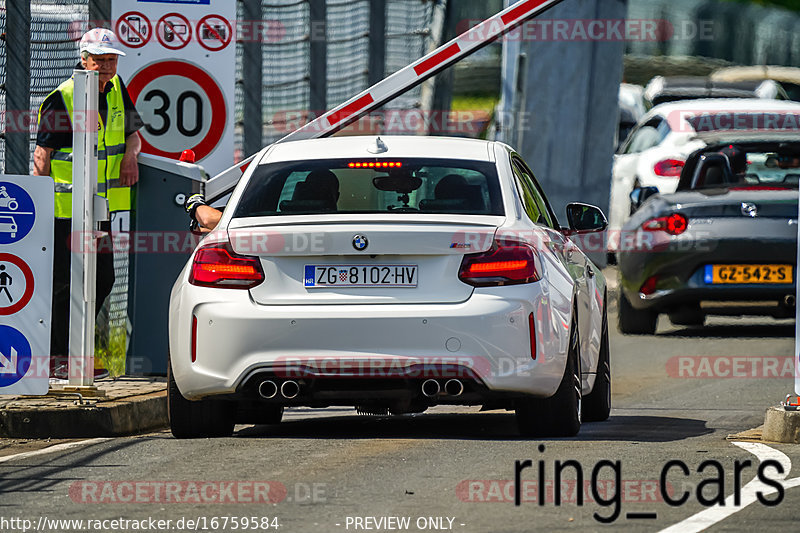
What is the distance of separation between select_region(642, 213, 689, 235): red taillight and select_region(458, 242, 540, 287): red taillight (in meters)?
6.66

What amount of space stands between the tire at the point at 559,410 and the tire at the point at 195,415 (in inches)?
55.9

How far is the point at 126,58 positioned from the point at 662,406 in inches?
164

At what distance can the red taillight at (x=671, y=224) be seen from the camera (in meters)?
15.3

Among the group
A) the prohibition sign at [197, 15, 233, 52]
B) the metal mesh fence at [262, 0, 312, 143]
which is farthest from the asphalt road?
the metal mesh fence at [262, 0, 312, 143]

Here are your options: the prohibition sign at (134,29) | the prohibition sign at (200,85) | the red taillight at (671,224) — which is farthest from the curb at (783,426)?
the red taillight at (671,224)

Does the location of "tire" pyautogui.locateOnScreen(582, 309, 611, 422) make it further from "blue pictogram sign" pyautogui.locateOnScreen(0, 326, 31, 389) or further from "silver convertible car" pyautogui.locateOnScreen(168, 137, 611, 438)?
"blue pictogram sign" pyautogui.locateOnScreen(0, 326, 31, 389)

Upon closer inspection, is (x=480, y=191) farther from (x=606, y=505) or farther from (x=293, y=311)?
(x=606, y=505)

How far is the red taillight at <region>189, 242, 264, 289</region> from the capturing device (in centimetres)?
886

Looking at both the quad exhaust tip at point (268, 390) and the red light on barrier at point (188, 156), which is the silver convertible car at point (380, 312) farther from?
the red light on barrier at point (188, 156)

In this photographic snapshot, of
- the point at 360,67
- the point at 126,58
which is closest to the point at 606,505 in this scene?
the point at 126,58

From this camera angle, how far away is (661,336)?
54.4 ft

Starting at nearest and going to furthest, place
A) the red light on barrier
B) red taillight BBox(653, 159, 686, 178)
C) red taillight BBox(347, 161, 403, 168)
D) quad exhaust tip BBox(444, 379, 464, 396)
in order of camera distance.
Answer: quad exhaust tip BBox(444, 379, 464, 396) → red taillight BBox(347, 161, 403, 168) → the red light on barrier → red taillight BBox(653, 159, 686, 178)

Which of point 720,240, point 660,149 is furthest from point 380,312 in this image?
point 660,149

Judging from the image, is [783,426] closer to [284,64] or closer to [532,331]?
[532,331]
